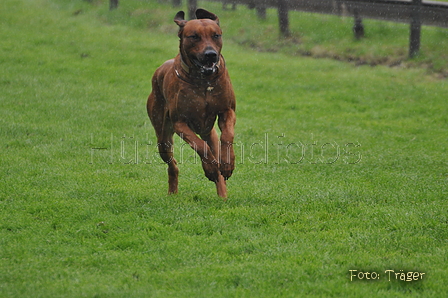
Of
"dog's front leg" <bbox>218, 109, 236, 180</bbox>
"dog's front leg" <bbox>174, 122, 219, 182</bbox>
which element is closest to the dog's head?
"dog's front leg" <bbox>218, 109, 236, 180</bbox>

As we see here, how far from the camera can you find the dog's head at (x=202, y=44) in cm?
623

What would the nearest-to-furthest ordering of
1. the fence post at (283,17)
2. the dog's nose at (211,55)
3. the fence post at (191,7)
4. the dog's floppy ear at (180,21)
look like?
1. the dog's nose at (211,55)
2. the dog's floppy ear at (180,21)
3. the fence post at (283,17)
4. the fence post at (191,7)

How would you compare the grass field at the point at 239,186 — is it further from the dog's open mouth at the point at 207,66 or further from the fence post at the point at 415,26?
the dog's open mouth at the point at 207,66

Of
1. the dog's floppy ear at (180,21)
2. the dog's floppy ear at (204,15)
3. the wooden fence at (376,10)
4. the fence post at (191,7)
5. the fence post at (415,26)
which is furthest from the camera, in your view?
the fence post at (191,7)

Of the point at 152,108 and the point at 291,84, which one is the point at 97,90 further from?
the point at 152,108

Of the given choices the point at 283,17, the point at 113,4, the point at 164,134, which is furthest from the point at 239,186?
the point at 113,4

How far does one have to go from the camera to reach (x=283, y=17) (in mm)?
17641

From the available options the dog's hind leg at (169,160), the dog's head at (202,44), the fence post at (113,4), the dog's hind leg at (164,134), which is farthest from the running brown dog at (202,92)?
the fence post at (113,4)

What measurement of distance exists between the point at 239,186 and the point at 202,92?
1.87 meters

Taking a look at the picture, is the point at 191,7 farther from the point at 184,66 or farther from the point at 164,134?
the point at 184,66

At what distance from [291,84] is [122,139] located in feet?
17.4

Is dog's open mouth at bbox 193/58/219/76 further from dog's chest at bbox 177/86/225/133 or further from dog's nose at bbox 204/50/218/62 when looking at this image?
dog's chest at bbox 177/86/225/133

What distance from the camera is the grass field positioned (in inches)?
200

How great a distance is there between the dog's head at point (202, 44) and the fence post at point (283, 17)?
11.5 m
